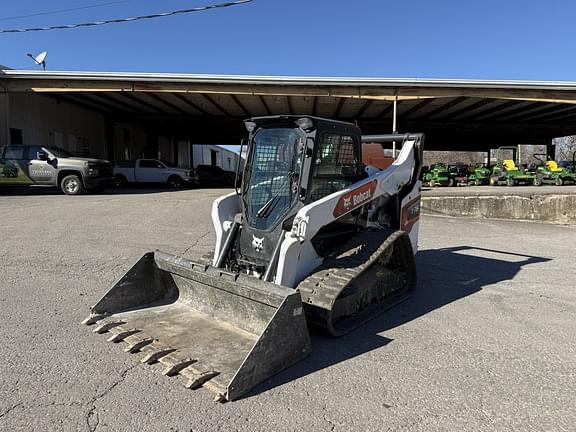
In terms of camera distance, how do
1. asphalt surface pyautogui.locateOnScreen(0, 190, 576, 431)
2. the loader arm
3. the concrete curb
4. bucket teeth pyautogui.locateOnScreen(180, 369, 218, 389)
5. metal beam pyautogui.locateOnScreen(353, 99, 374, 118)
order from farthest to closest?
metal beam pyautogui.locateOnScreen(353, 99, 374, 118)
the concrete curb
the loader arm
bucket teeth pyautogui.locateOnScreen(180, 369, 218, 389)
asphalt surface pyautogui.locateOnScreen(0, 190, 576, 431)

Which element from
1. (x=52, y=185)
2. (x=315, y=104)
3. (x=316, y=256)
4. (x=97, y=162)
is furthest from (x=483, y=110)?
(x=316, y=256)

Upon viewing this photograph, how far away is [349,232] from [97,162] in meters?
15.8

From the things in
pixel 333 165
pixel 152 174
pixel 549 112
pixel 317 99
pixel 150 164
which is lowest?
pixel 152 174

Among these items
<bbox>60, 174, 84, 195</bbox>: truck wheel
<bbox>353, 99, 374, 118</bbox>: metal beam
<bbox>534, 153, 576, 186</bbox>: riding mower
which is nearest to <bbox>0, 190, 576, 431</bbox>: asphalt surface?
<bbox>60, 174, 84, 195</bbox>: truck wheel

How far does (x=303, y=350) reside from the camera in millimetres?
3764

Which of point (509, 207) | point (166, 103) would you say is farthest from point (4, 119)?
point (509, 207)

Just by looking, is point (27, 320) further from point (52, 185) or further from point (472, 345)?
point (52, 185)

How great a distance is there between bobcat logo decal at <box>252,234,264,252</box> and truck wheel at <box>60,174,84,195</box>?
50.6 feet

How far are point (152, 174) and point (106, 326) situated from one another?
2206cm

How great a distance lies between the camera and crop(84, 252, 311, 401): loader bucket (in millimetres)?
3391

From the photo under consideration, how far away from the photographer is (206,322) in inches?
173

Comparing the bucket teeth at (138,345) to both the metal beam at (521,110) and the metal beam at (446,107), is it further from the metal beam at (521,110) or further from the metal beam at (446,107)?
the metal beam at (521,110)

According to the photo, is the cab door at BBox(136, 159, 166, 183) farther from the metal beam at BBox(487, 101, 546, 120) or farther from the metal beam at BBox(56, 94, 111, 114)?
the metal beam at BBox(487, 101, 546, 120)

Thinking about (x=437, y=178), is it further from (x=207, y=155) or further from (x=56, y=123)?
A: (x=207, y=155)
